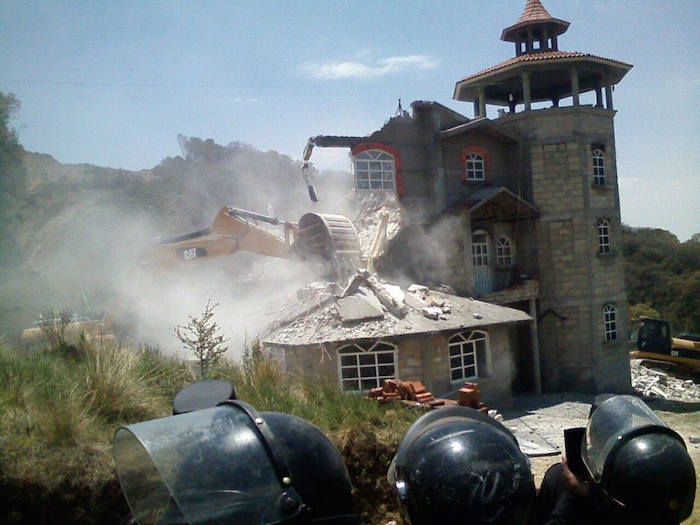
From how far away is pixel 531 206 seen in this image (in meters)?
20.6

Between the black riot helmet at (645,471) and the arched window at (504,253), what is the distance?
707 inches

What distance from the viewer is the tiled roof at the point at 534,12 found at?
72.9ft

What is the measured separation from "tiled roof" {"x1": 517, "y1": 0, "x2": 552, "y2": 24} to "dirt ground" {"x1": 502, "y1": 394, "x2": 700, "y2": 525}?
14338 millimetres

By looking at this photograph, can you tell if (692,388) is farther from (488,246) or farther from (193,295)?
(193,295)

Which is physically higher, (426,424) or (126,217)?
(126,217)

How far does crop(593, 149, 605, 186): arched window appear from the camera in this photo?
21.9 meters

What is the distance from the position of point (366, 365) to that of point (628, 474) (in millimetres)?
12118

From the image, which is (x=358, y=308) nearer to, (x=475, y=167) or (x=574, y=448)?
(x=475, y=167)

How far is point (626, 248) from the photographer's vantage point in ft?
166

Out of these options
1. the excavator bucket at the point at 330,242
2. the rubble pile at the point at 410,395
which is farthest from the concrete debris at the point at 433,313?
the rubble pile at the point at 410,395

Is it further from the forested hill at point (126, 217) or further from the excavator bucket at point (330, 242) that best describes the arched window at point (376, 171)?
the excavator bucket at point (330, 242)

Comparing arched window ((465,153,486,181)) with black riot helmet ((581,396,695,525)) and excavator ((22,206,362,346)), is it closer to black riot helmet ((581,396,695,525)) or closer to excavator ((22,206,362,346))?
excavator ((22,206,362,346))

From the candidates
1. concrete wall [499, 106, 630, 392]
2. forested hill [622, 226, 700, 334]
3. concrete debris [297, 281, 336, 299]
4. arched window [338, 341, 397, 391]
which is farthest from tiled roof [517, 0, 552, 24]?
forested hill [622, 226, 700, 334]

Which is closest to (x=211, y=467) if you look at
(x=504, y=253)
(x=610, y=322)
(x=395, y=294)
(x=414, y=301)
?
(x=395, y=294)
